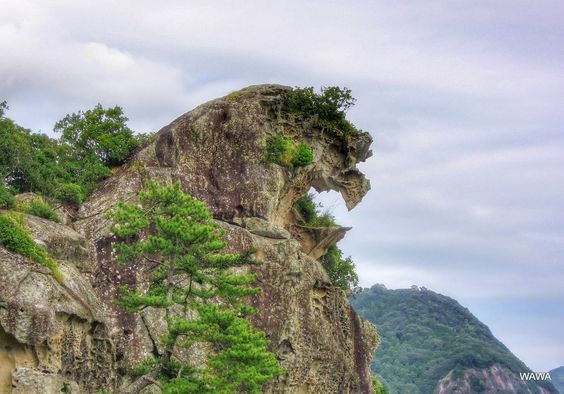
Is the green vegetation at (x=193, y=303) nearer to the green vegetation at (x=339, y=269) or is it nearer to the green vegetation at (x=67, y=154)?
the green vegetation at (x=67, y=154)

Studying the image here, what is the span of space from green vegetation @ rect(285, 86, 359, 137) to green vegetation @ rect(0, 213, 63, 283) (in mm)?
17228

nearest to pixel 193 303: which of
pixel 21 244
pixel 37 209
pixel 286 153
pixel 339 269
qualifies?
pixel 21 244

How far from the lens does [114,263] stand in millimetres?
30953

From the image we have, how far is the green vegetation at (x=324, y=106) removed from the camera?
3928 centimetres

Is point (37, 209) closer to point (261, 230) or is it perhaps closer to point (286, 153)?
point (261, 230)

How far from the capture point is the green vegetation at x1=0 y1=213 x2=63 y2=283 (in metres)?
24.8

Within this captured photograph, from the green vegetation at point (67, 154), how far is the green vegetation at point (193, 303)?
7844 millimetres

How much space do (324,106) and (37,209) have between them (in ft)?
53.8

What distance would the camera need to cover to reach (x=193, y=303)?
24.2 meters

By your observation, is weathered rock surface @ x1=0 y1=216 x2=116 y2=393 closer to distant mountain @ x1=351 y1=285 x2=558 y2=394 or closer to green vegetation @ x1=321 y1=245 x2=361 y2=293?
green vegetation @ x1=321 y1=245 x2=361 y2=293

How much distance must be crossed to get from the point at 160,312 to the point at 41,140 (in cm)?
1227

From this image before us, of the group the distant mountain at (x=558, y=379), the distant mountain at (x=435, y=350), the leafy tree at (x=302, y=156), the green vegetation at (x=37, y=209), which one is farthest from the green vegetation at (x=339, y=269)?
the distant mountain at (x=558, y=379)

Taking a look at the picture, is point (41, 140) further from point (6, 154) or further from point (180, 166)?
point (180, 166)

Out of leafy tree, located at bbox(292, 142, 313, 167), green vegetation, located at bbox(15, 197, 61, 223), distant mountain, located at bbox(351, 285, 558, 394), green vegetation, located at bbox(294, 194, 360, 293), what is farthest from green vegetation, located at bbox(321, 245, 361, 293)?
distant mountain, located at bbox(351, 285, 558, 394)
